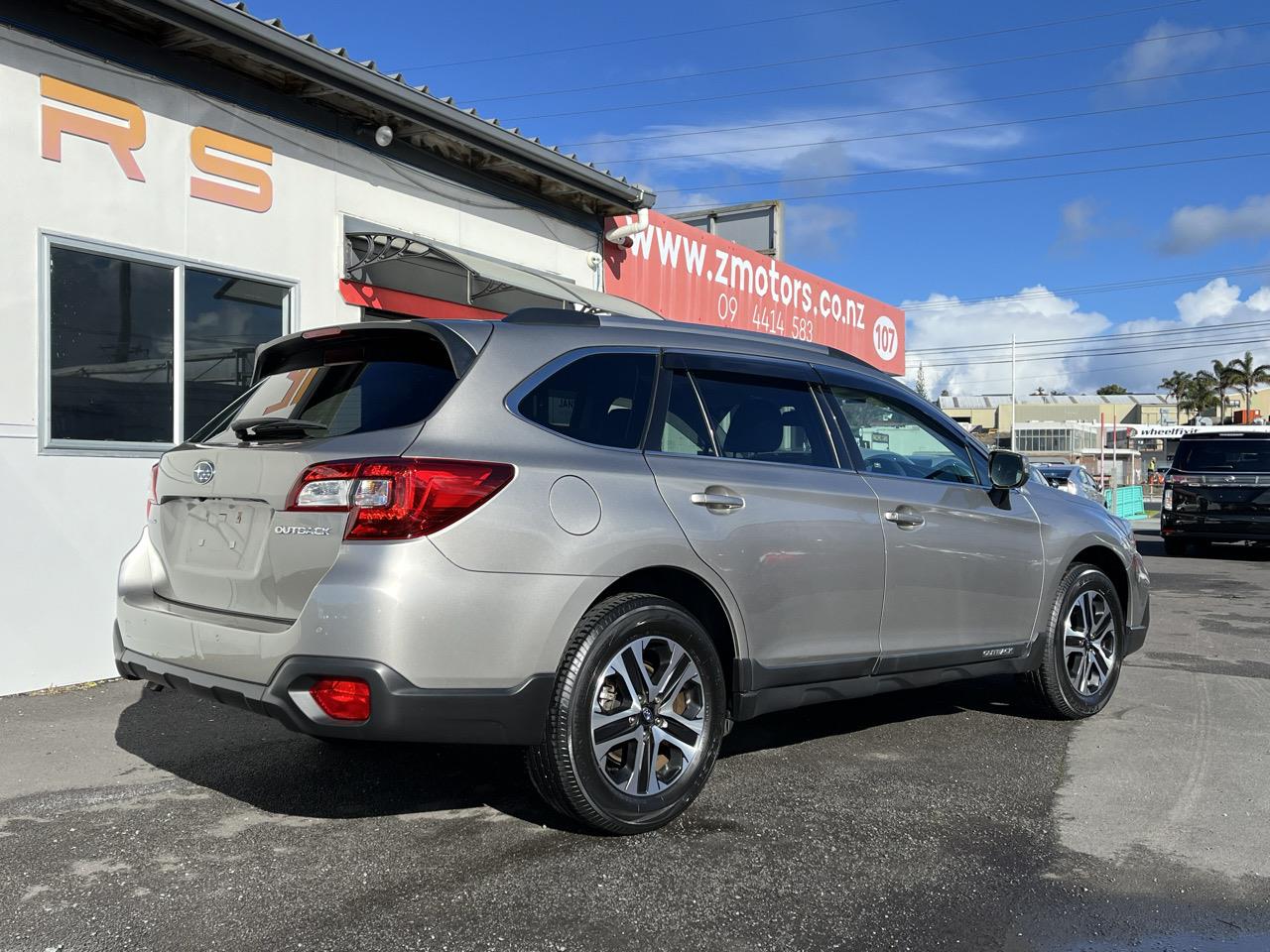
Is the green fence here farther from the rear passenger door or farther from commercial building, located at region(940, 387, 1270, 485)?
the rear passenger door

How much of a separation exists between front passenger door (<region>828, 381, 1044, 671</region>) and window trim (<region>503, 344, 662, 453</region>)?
3.30 ft

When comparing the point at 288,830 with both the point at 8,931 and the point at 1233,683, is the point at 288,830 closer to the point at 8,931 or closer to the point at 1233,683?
the point at 8,931

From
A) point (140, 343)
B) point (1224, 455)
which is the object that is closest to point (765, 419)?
point (140, 343)

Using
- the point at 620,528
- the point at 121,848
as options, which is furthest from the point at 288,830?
the point at 620,528

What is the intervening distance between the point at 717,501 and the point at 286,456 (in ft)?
5.09

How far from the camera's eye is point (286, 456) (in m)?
3.71

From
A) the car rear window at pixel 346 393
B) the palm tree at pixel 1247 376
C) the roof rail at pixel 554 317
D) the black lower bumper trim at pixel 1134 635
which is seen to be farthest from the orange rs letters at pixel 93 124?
the palm tree at pixel 1247 376

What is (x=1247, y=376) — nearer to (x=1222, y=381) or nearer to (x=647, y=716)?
(x=1222, y=381)

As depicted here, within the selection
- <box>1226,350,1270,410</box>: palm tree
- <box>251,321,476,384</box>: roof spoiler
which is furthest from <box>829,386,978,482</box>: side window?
<box>1226,350,1270,410</box>: palm tree

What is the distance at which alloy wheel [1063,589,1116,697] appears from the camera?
5840 millimetres

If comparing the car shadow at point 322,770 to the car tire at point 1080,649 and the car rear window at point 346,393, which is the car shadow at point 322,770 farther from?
the car tire at point 1080,649

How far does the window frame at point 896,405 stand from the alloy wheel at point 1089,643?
0.99 meters

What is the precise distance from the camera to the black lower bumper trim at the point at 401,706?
3.42 metres

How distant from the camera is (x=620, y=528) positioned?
3844 millimetres
